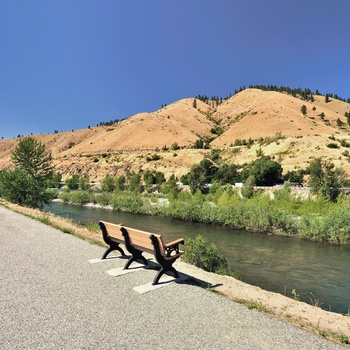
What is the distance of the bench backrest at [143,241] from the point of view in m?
6.91

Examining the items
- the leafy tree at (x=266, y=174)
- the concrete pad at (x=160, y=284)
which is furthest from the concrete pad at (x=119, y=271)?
the leafy tree at (x=266, y=174)

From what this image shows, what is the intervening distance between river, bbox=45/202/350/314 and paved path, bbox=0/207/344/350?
6.40m

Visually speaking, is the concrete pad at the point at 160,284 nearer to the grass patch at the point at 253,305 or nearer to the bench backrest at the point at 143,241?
the bench backrest at the point at 143,241

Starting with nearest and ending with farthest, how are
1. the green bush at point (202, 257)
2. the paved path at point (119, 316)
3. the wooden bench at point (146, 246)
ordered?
1. the paved path at point (119, 316)
2. the wooden bench at point (146, 246)
3. the green bush at point (202, 257)

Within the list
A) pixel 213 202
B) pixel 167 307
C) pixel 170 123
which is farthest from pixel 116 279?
pixel 170 123

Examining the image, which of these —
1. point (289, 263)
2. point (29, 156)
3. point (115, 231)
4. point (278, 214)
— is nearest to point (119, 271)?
point (115, 231)

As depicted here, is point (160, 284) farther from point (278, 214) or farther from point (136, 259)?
point (278, 214)

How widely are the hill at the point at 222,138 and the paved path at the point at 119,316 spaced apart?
6161 centimetres

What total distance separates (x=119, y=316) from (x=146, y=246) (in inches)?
97.5

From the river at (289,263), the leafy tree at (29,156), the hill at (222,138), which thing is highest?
the hill at (222,138)

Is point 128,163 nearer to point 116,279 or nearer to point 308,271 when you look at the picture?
point 308,271

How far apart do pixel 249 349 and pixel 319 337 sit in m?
1.36

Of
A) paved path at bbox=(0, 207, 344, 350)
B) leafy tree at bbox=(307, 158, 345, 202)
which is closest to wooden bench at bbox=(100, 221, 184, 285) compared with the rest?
paved path at bbox=(0, 207, 344, 350)

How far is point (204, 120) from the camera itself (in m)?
151
